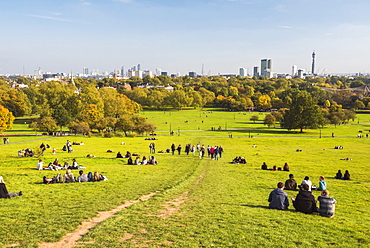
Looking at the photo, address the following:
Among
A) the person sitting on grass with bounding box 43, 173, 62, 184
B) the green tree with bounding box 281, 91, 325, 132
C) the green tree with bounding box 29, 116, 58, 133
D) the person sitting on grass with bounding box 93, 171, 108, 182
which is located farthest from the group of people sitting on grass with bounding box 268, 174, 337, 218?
the green tree with bounding box 281, 91, 325, 132

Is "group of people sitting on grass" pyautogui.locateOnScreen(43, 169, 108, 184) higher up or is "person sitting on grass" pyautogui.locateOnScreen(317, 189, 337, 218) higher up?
"person sitting on grass" pyautogui.locateOnScreen(317, 189, 337, 218)

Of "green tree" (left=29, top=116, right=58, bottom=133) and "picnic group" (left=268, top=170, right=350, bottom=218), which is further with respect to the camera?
"green tree" (left=29, top=116, right=58, bottom=133)

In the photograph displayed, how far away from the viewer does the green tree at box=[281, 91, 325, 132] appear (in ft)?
269

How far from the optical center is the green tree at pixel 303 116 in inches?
3233

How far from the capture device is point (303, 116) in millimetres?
82688

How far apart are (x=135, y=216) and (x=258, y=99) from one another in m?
153

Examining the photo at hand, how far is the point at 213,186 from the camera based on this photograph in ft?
62.1

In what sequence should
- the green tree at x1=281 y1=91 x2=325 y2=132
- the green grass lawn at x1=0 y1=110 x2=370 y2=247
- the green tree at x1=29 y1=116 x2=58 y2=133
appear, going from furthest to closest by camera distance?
the green tree at x1=281 y1=91 x2=325 y2=132, the green tree at x1=29 y1=116 x2=58 y2=133, the green grass lawn at x1=0 y1=110 x2=370 y2=247

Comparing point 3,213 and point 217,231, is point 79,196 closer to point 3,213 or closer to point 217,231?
point 3,213

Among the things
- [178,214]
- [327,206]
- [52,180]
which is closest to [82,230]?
[178,214]

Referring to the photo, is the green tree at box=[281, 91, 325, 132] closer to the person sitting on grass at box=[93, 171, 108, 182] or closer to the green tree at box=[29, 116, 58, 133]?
the green tree at box=[29, 116, 58, 133]

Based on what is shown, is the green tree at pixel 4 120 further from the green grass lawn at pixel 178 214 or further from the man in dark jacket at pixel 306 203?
the man in dark jacket at pixel 306 203

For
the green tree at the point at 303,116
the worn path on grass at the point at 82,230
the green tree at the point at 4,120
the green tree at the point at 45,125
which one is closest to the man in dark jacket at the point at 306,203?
the worn path on grass at the point at 82,230

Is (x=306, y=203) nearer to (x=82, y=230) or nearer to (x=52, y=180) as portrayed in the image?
(x=82, y=230)
